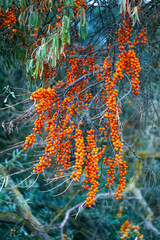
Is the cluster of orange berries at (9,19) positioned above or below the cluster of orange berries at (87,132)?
above

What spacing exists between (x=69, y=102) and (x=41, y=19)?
0.91 m

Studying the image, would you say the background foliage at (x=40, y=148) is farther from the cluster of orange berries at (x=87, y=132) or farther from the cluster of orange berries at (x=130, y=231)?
the cluster of orange berries at (x=87, y=132)

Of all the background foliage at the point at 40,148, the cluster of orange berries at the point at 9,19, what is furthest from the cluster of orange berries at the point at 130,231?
the cluster of orange berries at the point at 9,19

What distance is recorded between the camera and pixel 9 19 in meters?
2.36

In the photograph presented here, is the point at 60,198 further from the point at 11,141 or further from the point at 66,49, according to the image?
the point at 66,49

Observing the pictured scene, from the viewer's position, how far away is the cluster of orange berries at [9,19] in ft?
7.70

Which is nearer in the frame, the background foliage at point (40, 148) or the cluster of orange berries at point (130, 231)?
the background foliage at point (40, 148)

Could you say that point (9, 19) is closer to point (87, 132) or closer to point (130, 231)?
point (87, 132)

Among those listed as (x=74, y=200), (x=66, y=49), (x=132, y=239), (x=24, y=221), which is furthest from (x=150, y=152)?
(x=66, y=49)

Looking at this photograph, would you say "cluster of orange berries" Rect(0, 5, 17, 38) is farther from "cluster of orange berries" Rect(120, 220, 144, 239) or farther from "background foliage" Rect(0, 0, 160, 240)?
"cluster of orange berries" Rect(120, 220, 144, 239)

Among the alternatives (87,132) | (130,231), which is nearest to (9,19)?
(87,132)

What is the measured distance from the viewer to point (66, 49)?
2.37 m

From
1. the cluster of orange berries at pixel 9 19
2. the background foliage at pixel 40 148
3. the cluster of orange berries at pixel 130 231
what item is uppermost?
the cluster of orange berries at pixel 9 19

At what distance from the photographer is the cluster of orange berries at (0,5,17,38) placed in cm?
235
